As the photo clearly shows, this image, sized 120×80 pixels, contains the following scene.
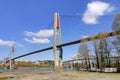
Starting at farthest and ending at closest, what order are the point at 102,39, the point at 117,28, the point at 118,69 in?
the point at 102,39 < the point at 118,69 < the point at 117,28

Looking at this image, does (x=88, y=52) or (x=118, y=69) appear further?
(x=88, y=52)

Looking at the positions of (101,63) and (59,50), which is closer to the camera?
(101,63)

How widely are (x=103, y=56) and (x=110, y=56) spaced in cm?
277

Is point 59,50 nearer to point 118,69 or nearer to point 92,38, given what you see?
point 92,38

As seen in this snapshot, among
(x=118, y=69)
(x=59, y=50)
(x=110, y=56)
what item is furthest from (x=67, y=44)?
(x=118, y=69)

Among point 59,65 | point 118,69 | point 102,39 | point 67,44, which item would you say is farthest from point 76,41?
point 118,69

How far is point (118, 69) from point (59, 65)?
25842 mm

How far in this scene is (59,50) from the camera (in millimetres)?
79062

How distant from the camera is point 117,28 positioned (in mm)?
50219

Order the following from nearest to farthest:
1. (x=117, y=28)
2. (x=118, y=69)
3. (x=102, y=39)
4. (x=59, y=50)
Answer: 1. (x=117, y=28)
2. (x=118, y=69)
3. (x=102, y=39)
4. (x=59, y=50)

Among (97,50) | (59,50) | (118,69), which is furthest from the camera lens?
(59,50)

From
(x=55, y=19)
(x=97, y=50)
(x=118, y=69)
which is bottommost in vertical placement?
(x=118, y=69)

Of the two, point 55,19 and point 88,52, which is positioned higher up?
point 55,19

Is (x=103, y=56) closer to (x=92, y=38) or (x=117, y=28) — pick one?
(x=92, y=38)
